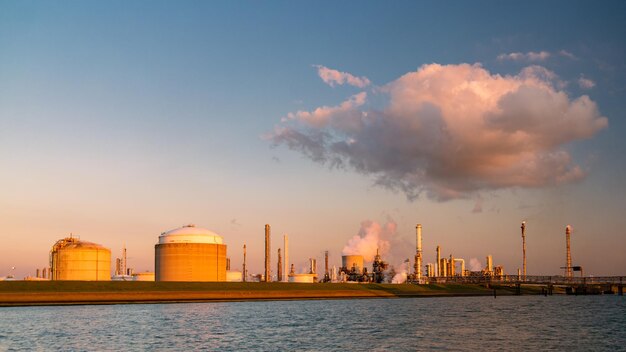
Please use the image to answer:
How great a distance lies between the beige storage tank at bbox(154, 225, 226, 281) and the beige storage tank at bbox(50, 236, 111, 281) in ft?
46.4

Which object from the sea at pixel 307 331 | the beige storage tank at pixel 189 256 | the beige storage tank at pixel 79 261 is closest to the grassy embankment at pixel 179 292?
the beige storage tank at pixel 189 256

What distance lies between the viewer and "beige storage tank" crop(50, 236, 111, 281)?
170 meters

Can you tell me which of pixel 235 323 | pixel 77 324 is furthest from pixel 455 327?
pixel 77 324

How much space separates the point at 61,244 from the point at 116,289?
152ft

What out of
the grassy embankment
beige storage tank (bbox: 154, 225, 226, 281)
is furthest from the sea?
beige storage tank (bbox: 154, 225, 226, 281)

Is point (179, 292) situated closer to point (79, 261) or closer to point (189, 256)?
point (189, 256)

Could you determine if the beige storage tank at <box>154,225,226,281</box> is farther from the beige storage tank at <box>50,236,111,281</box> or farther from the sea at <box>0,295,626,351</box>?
the sea at <box>0,295,626,351</box>

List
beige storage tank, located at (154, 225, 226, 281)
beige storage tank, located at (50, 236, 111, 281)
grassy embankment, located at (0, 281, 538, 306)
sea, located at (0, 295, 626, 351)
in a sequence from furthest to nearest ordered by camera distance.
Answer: beige storage tank, located at (154, 225, 226, 281)
beige storage tank, located at (50, 236, 111, 281)
grassy embankment, located at (0, 281, 538, 306)
sea, located at (0, 295, 626, 351)

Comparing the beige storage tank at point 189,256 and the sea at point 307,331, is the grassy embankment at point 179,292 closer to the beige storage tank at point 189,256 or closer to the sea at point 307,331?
the beige storage tank at point 189,256

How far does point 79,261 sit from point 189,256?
27.4 metres

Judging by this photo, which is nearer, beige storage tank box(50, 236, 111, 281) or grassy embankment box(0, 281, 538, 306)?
grassy embankment box(0, 281, 538, 306)

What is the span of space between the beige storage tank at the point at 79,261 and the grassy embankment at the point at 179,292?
29092 millimetres

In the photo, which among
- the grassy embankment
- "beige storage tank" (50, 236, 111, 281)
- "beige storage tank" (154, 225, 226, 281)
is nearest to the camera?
the grassy embankment

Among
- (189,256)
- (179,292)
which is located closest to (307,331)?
(179,292)
